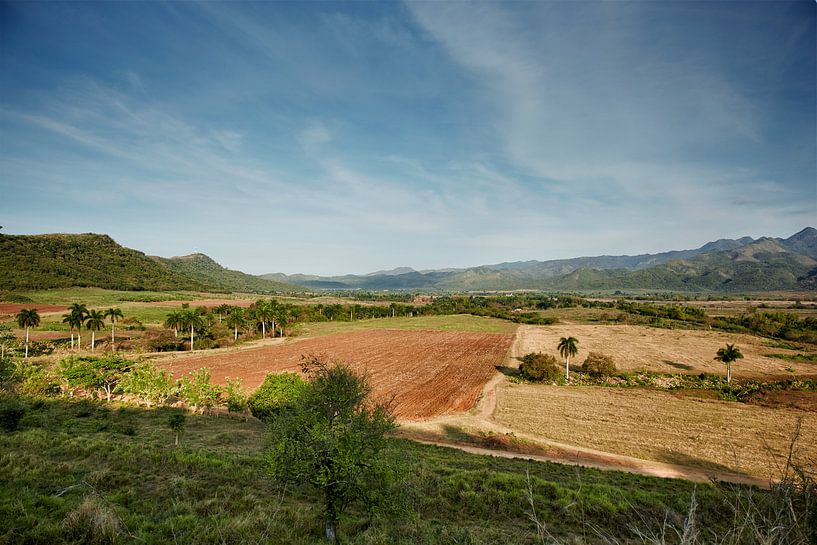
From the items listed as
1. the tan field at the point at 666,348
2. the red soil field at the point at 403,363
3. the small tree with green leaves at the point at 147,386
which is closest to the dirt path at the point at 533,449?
the red soil field at the point at 403,363

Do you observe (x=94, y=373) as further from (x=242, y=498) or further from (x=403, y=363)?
(x=403, y=363)

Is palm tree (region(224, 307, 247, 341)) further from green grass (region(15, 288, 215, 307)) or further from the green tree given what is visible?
the green tree


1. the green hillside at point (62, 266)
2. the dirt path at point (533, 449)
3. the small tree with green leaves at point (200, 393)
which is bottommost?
the dirt path at point (533, 449)

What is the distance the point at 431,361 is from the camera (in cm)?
6606

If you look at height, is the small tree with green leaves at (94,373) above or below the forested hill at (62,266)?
below

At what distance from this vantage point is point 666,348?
7800 cm

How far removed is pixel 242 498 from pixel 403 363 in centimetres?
5140

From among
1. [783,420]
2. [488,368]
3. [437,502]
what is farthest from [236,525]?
[488,368]

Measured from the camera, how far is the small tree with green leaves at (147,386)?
3444 cm

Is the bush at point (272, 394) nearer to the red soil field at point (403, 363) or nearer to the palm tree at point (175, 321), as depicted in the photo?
the red soil field at point (403, 363)

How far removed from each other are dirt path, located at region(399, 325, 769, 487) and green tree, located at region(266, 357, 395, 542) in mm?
16832

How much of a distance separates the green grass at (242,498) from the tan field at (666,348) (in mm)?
49431

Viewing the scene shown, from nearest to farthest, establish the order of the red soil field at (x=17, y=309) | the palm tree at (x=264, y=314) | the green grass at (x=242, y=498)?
the green grass at (x=242, y=498), the red soil field at (x=17, y=309), the palm tree at (x=264, y=314)

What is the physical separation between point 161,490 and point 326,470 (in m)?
6.85
